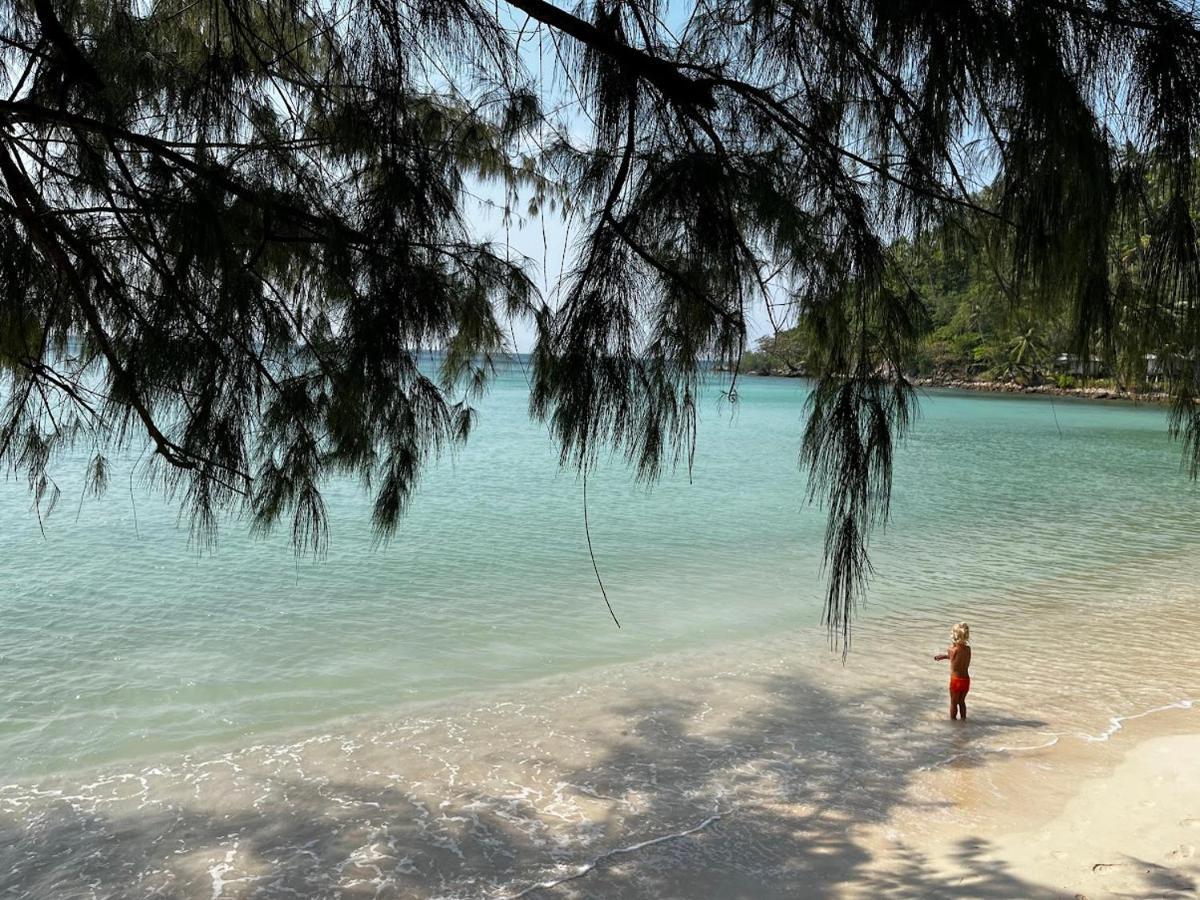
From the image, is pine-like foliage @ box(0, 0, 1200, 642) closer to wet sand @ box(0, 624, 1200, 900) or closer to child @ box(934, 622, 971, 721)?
wet sand @ box(0, 624, 1200, 900)

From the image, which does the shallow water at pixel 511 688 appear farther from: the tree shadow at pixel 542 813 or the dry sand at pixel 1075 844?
the dry sand at pixel 1075 844

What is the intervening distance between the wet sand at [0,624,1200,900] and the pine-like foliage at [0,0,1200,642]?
1697mm

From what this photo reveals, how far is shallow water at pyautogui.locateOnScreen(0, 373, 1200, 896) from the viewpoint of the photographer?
3.48 m

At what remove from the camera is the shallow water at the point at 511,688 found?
348 cm

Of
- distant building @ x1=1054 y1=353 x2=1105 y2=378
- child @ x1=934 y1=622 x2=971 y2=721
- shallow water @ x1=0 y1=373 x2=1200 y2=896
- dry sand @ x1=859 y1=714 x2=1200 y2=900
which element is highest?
distant building @ x1=1054 y1=353 x2=1105 y2=378

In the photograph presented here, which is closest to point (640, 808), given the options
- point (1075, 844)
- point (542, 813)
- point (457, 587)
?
point (542, 813)

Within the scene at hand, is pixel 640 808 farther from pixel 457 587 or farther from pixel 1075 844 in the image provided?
pixel 457 587

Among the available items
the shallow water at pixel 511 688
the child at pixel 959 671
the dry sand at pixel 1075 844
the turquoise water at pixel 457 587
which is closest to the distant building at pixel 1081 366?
the turquoise water at pixel 457 587

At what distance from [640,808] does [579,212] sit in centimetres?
275

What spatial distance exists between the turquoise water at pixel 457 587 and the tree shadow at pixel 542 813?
0.66m

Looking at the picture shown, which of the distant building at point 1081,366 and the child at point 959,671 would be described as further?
the child at point 959,671

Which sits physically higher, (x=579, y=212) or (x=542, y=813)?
(x=579, y=212)

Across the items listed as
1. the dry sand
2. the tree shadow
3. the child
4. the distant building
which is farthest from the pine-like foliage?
the child

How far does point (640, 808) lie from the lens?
3.74 metres
